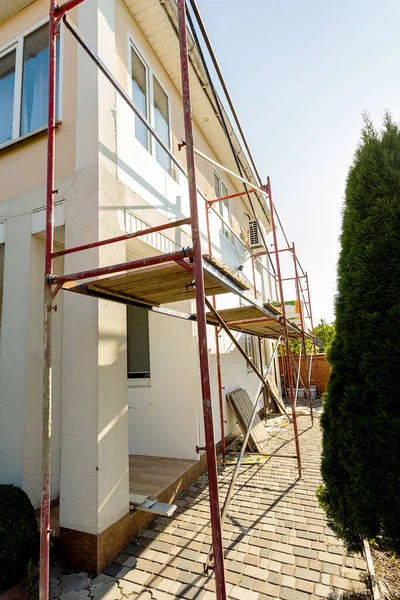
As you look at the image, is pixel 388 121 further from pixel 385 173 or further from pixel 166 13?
pixel 166 13

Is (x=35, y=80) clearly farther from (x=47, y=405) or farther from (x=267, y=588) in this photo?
(x=267, y=588)

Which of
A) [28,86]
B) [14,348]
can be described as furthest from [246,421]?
[28,86]

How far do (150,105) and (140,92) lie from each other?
9.0 inches

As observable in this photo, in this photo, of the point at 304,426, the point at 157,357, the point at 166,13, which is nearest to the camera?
the point at 166,13

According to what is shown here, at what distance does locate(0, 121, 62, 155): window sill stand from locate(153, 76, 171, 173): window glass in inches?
74.3

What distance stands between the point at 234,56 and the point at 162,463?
6536 millimetres

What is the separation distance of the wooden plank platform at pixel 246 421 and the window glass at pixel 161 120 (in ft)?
15.9

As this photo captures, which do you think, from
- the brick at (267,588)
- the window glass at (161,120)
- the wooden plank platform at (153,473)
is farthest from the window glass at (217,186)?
the brick at (267,588)

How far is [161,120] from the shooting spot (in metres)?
5.63

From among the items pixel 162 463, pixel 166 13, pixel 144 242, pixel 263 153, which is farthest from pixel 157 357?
pixel 166 13

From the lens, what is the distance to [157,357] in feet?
18.3

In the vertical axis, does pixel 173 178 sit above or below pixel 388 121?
above

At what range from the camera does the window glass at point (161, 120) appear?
17.8 feet

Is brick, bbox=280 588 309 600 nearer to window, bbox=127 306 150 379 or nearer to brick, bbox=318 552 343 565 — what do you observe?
brick, bbox=318 552 343 565
